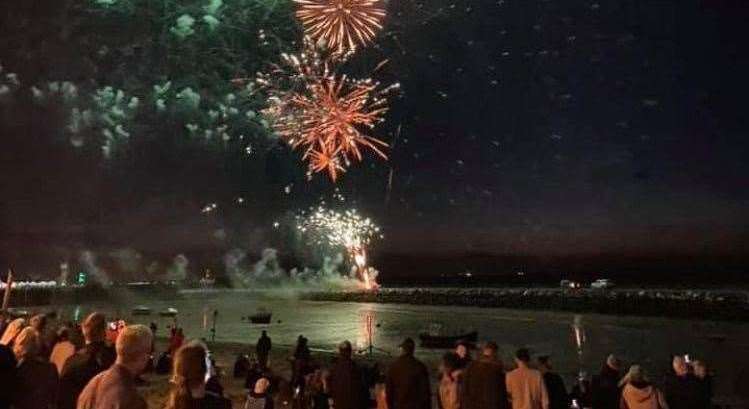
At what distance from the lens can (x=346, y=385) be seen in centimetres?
740

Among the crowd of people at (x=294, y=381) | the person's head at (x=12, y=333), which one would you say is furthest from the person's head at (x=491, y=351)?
the person's head at (x=12, y=333)

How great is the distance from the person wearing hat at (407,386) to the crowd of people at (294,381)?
1 centimetres

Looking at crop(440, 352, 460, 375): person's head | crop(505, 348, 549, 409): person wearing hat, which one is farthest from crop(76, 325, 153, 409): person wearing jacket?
crop(440, 352, 460, 375): person's head

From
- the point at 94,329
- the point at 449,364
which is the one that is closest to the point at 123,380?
the point at 94,329

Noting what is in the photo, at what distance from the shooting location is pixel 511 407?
6586 mm

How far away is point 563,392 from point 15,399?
18.9ft

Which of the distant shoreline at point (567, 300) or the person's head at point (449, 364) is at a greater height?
the person's head at point (449, 364)

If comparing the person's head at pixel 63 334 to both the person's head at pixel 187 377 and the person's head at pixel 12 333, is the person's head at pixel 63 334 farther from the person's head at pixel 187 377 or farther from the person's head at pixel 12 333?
the person's head at pixel 187 377

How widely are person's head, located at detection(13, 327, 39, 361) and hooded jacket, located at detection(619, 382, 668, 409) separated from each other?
19.0 feet

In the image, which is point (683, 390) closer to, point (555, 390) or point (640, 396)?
point (640, 396)

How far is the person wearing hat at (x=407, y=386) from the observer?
6.64m

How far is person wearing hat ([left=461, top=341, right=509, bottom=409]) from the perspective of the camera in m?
6.35

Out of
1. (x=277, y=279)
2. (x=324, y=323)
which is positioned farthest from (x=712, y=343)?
(x=277, y=279)

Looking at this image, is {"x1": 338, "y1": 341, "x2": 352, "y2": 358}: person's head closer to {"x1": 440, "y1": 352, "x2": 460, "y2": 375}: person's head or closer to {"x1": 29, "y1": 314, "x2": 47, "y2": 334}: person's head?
{"x1": 440, "y1": 352, "x2": 460, "y2": 375}: person's head
